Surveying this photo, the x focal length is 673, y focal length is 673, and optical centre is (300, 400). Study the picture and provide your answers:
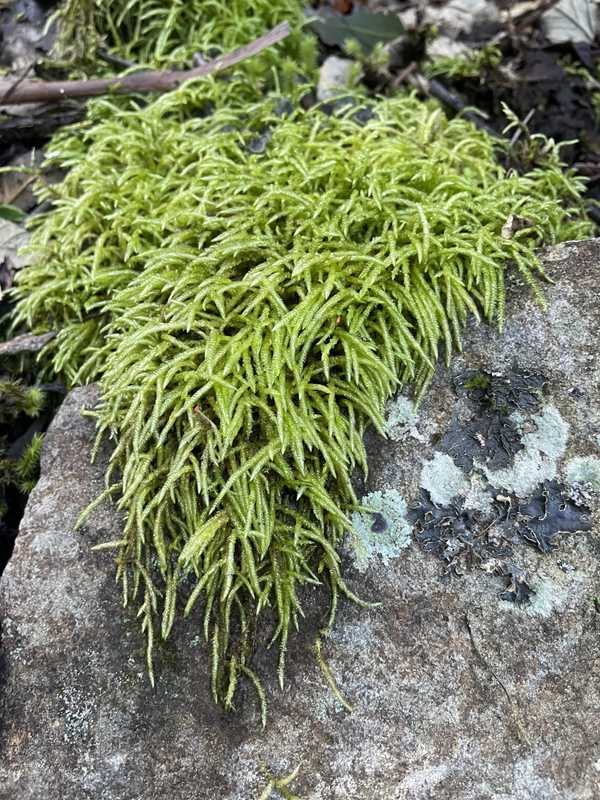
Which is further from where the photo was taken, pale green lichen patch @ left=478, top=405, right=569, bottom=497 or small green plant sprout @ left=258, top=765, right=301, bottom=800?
pale green lichen patch @ left=478, top=405, right=569, bottom=497

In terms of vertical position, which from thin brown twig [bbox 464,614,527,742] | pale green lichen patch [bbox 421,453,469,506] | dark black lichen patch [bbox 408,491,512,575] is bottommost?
thin brown twig [bbox 464,614,527,742]

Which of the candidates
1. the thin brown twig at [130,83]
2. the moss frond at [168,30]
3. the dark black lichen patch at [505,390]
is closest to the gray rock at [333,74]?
the moss frond at [168,30]

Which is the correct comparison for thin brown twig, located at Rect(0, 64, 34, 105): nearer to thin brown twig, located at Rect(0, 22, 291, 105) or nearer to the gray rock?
thin brown twig, located at Rect(0, 22, 291, 105)

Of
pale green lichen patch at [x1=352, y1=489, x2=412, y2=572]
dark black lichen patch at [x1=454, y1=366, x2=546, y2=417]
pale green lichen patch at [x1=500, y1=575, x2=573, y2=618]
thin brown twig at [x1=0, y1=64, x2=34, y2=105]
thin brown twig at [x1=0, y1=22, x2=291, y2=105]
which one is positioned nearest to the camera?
pale green lichen patch at [x1=500, y1=575, x2=573, y2=618]

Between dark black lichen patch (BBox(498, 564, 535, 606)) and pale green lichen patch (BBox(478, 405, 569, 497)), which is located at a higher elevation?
pale green lichen patch (BBox(478, 405, 569, 497))

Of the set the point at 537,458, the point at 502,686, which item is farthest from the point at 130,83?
the point at 502,686

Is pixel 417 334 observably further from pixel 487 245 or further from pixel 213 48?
pixel 213 48

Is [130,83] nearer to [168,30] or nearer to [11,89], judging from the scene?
[168,30]

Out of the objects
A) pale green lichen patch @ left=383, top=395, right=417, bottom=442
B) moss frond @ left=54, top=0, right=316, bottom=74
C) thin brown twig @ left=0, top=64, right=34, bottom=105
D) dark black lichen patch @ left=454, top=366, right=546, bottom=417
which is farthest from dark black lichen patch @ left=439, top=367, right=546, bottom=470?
thin brown twig @ left=0, top=64, right=34, bottom=105

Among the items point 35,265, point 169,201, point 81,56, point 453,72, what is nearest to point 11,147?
point 81,56
